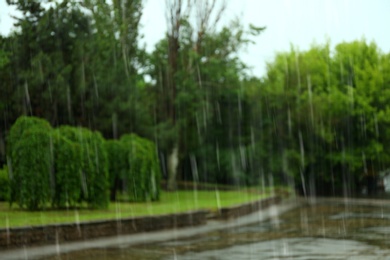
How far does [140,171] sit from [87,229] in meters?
10.4

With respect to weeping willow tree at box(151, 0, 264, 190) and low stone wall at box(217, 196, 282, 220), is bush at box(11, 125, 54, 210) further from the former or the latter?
weeping willow tree at box(151, 0, 264, 190)

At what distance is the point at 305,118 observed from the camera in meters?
41.9

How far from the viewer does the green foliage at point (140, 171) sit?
970 inches

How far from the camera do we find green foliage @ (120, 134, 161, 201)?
24.6 metres

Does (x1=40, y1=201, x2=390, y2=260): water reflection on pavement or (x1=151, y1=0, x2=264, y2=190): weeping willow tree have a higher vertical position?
(x1=151, y1=0, x2=264, y2=190): weeping willow tree

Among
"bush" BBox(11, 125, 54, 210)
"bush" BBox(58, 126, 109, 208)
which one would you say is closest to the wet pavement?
"bush" BBox(58, 126, 109, 208)

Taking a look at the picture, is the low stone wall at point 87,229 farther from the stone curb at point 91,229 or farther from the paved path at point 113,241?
the paved path at point 113,241

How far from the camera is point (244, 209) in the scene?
80.3 feet

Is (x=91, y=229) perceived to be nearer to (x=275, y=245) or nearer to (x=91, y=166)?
(x=275, y=245)

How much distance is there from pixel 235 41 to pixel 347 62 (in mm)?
8881

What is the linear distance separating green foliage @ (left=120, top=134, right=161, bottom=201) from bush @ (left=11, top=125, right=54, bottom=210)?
22.4 ft

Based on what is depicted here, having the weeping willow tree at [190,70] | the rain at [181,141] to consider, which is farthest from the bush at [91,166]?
the weeping willow tree at [190,70]

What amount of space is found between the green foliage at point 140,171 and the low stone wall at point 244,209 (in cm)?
392

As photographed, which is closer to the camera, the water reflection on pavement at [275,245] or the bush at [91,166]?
the water reflection on pavement at [275,245]
